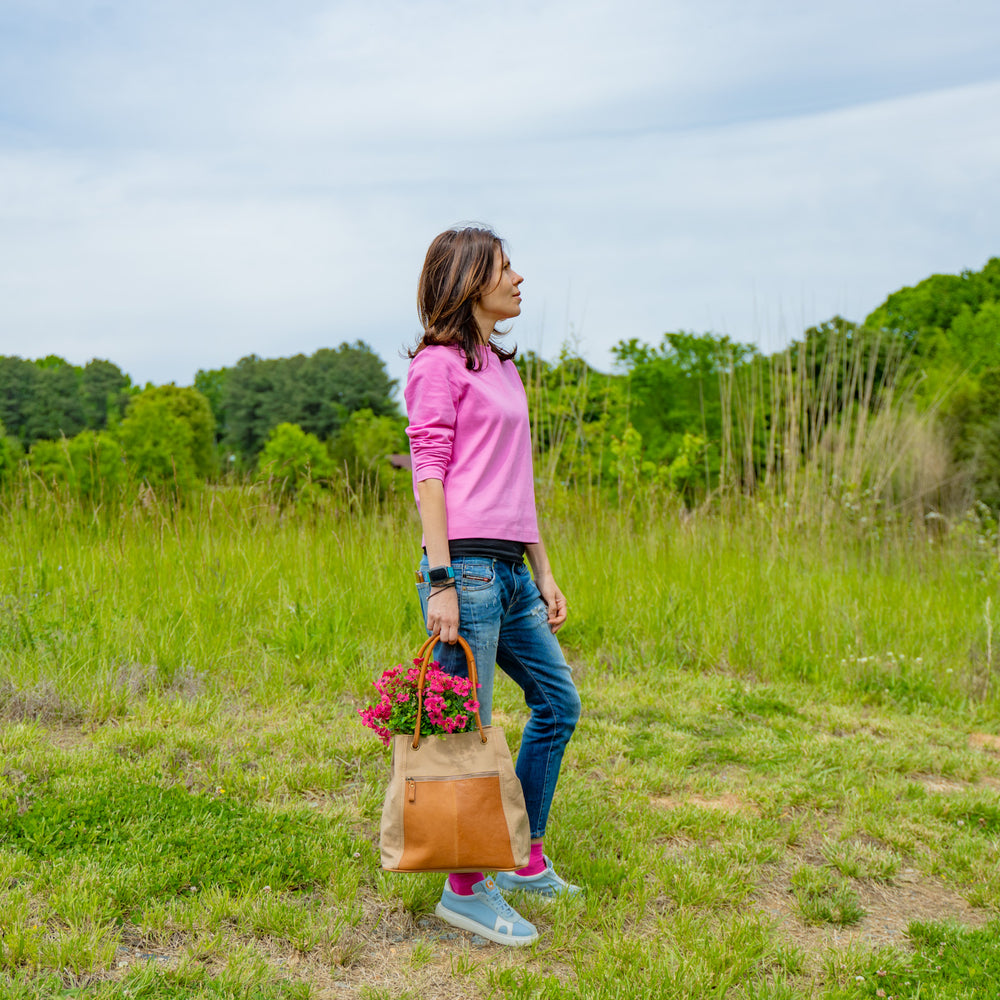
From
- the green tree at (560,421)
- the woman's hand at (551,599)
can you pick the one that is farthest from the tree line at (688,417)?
the woman's hand at (551,599)

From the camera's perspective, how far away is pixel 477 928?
7.61 ft

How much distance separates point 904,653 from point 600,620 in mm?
1772

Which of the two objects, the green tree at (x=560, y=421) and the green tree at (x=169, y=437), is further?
the green tree at (x=560, y=421)

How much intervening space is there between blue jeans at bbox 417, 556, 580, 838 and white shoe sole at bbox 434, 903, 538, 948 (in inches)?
11.6

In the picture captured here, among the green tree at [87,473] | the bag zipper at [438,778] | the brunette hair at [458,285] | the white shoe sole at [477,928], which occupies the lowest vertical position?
the white shoe sole at [477,928]

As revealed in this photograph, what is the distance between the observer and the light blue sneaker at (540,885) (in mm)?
2518

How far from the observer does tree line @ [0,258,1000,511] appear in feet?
21.8

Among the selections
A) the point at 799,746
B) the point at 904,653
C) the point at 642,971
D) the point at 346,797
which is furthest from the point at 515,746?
the point at 904,653

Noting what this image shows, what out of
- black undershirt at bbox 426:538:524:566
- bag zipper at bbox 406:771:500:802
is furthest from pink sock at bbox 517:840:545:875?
black undershirt at bbox 426:538:524:566

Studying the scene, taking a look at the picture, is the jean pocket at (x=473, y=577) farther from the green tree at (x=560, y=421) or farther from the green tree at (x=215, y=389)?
the green tree at (x=215, y=389)

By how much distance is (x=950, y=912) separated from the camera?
105 inches

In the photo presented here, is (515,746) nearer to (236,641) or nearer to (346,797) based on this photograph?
(346,797)

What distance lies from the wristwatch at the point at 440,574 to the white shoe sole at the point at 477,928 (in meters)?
0.94

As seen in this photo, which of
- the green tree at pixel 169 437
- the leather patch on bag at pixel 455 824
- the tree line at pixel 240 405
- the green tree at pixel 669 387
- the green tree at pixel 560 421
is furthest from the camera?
the tree line at pixel 240 405
